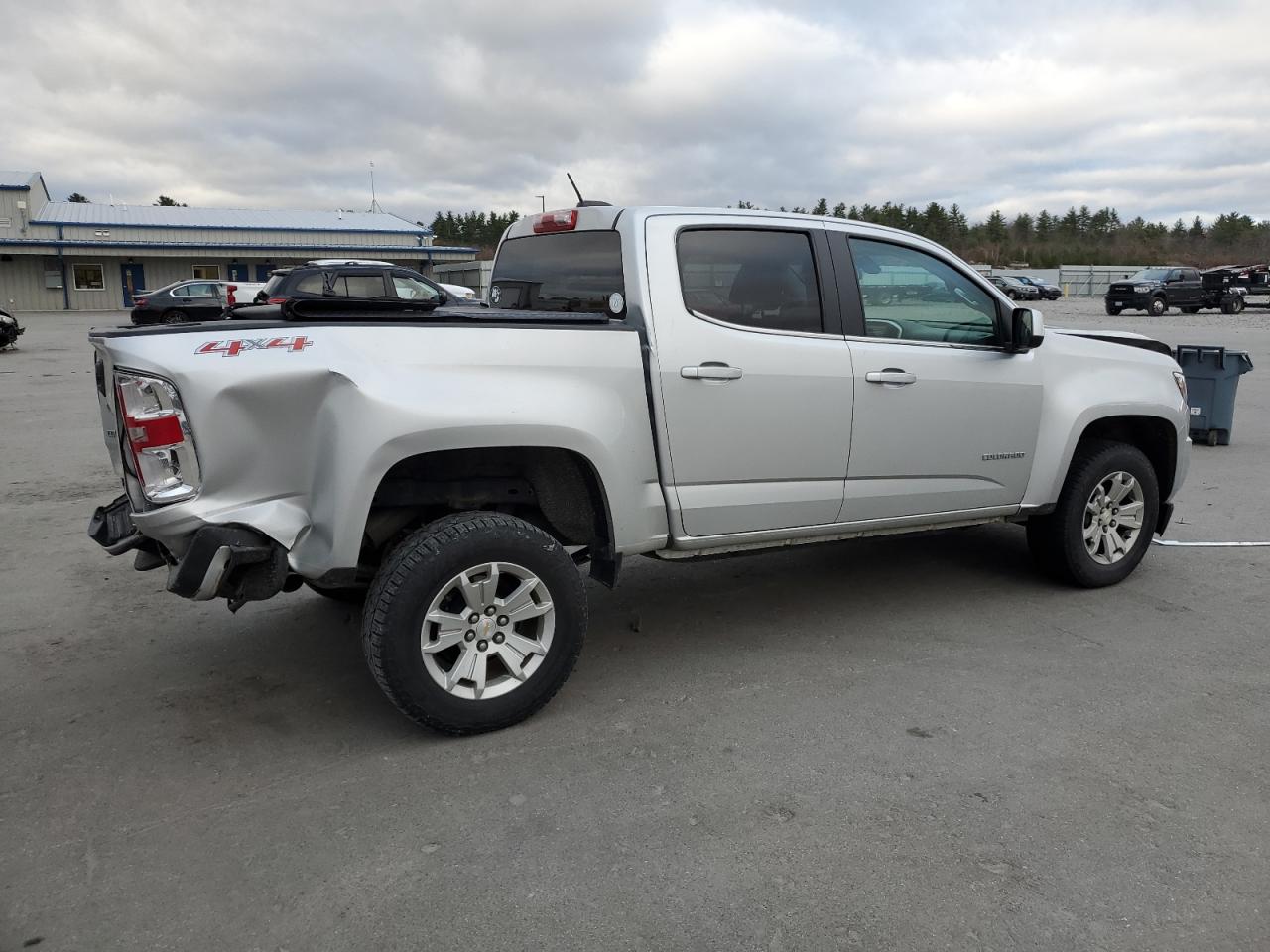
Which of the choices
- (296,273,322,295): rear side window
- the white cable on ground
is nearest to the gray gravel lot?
the white cable on ground

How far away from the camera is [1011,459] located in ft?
16.1

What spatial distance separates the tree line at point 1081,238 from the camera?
7331 centimetres

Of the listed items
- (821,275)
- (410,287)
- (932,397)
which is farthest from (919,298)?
(410,287)

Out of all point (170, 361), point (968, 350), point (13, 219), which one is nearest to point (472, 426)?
point (170, 361)

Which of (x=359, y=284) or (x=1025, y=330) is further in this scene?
(x=359, y=284)

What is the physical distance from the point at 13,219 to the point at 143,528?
5225 centimetres

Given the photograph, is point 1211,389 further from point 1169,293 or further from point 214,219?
point 214,219

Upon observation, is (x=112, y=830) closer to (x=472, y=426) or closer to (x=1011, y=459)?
(x=472, y=426)

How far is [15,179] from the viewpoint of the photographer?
4819cm

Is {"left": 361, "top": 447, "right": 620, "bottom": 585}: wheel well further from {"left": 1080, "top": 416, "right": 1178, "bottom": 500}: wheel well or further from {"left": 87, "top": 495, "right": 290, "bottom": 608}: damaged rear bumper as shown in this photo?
{"left": 1080, "top": 416, "right": 1178, "bottom": 500}: wheel well

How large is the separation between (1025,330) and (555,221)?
2299 millimetres

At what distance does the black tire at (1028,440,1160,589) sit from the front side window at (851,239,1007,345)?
879mm

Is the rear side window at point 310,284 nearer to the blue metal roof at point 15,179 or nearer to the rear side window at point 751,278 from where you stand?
the rear side window at point 751,278

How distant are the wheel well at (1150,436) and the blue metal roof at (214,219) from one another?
51.3 meters
